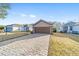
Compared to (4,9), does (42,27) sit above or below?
below

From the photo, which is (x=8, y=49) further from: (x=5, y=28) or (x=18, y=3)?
(x=18, y=3)

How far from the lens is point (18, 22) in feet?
9.06

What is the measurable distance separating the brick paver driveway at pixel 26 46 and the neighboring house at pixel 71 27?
0.31m

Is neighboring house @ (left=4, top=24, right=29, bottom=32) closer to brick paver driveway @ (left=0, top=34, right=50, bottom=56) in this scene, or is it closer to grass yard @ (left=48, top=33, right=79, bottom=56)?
brick paver driveway @ (left=0, top=34, right=50, bottom=56)

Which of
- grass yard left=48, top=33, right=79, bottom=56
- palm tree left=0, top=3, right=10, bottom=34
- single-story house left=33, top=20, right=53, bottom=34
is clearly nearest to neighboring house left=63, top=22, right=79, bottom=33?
grass yard left=48, top=33, right=79, bottom=56

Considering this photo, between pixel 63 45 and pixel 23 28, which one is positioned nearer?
pixel 63 45

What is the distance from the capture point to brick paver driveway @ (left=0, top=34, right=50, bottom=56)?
2.69 m

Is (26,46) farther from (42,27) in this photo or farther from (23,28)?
(42,27)

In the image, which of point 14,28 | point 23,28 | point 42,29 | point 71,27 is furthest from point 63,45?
point 14,28

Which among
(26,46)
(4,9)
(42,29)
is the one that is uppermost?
(4,9)

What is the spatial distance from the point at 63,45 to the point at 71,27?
0.31 meters

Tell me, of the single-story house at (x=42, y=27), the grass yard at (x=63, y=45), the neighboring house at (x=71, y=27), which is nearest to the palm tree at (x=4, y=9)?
the single-story house at (x=42, y=27)

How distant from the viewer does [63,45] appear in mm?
2721

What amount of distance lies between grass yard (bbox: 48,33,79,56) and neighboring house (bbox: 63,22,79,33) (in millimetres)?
79
